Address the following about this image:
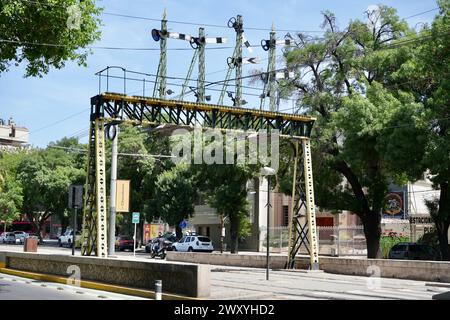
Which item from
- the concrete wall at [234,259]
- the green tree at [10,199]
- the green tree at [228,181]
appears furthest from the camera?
the green tree at [10,199]

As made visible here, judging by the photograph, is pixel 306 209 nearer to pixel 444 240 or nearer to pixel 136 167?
pixel 444 240

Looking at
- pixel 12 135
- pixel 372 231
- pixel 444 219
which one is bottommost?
pixel 372 231

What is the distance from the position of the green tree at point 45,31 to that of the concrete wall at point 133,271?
6273 mm

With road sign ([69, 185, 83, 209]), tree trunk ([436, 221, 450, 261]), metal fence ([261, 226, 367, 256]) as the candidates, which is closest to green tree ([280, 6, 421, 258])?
tree trunk ([436, 221, 450, 261])

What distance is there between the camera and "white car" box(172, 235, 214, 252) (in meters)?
48.8

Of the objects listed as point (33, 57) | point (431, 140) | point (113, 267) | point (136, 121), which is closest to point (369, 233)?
point (431, 140)

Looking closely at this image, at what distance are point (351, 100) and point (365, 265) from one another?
980 centimetres

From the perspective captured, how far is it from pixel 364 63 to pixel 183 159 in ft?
80.5

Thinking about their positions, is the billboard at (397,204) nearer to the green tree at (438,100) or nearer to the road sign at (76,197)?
the green tree at (438,100)

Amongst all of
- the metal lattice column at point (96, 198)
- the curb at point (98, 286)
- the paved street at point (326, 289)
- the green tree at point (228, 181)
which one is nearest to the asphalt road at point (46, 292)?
the paved street at point (326, 289)

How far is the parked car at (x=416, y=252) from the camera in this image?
122 feet

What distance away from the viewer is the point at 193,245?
48.8 m

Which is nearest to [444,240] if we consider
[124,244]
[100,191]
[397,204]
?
[397,204]

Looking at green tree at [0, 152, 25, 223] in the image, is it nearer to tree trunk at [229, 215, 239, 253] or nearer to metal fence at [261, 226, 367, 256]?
tree trunk at [229, 215, 239, 253]
